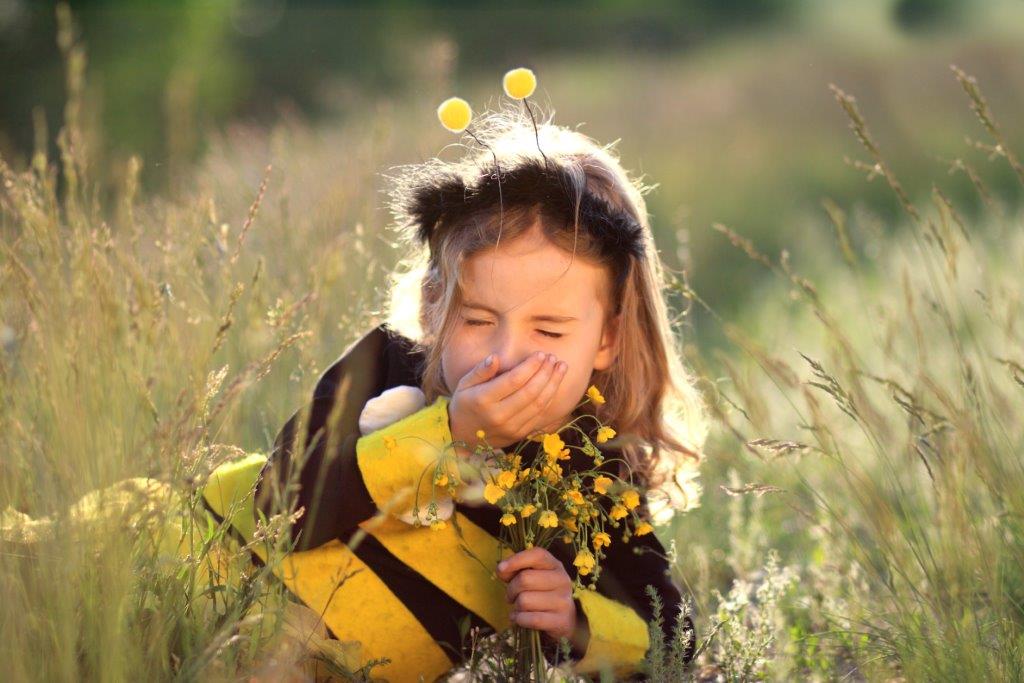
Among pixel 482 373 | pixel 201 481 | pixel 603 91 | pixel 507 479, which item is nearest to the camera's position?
pixel 201 481

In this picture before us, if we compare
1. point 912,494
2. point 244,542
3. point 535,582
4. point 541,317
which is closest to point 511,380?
point 541,317

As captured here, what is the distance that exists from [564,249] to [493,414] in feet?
1.60

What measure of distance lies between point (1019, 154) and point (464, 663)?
406 inches

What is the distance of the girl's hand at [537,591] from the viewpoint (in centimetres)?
219

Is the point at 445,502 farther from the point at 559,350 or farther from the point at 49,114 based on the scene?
the point at 49,114

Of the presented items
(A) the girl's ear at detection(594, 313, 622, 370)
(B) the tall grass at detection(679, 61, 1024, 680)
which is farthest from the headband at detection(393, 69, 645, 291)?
(B) the tall grass at detection(679, 61, 1024, 680)

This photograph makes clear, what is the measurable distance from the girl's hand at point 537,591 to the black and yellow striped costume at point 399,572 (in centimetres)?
9

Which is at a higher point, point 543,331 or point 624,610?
point 543,331

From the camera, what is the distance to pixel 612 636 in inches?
92.4

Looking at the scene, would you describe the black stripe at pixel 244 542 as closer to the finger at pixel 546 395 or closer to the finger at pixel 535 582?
the finger at pixel 535 582

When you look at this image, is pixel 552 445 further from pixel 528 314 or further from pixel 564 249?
pixel 564 249

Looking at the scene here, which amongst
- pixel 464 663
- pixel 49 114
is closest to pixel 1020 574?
pixel 464 663

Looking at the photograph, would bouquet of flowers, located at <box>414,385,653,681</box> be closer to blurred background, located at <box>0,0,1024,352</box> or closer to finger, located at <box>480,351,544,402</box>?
finger, located at <box>480,351,544,402</box>

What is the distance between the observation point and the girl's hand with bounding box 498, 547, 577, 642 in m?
2.19
